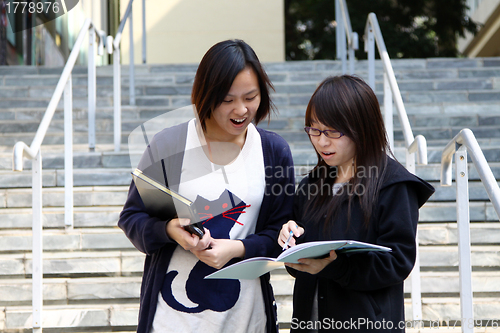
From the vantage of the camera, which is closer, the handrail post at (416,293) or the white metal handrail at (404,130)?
the white metal handrail at (404,130)

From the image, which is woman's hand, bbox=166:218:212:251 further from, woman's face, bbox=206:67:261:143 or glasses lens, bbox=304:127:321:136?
glasses lens, bbox=304:127:321:136

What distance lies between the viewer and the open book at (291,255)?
1.38m

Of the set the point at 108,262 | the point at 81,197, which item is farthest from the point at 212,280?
the point at 81,197

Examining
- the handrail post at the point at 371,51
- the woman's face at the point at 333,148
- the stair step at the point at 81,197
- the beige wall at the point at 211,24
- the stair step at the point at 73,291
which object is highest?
the beige wall at the point at 211,24

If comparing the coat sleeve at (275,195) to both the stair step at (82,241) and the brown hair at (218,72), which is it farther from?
the stair step at (82,241)

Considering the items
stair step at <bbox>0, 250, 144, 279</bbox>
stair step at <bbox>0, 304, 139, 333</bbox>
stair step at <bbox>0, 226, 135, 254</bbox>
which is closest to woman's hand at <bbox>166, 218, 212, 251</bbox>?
stair step at <bbox>0, 304, 139, 333</bbox>

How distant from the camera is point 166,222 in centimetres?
159

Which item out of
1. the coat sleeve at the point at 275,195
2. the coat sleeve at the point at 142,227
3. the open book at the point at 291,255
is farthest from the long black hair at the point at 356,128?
the coat sleeve at the point at 142,227

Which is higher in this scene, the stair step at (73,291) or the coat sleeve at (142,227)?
the coat sleeve at (142,227)

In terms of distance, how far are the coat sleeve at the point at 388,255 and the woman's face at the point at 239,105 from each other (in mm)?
490

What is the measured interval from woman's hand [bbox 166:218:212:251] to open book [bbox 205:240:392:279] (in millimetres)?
126

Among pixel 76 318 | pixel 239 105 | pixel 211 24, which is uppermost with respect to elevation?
pixel 211 24

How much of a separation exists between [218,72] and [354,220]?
0.63m

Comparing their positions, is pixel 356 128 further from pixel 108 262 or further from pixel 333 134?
pixel 108 262
